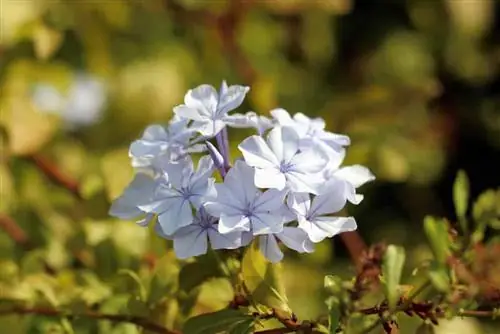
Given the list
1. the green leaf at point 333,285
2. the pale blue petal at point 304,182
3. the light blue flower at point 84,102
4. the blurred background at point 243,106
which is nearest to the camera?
the green leaf at point 333,285

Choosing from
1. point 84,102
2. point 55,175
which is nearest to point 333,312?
point 55,175

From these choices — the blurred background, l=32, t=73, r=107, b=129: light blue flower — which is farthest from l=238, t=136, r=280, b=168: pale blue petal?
l=32, t=73, r=107, b=129: light blue flower

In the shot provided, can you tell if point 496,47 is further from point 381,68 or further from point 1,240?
point 1,240

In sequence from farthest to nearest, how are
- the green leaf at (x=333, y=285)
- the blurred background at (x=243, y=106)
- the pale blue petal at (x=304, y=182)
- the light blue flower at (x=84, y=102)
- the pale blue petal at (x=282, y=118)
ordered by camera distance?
the light blue flower at (x=84, y=102)
the blurred background at (x=243, y=106)
the pale blue petal at (x=282, y=118)
the pale blue petal at (x=304, y=182)
the green leaf at (x=333, y=285)

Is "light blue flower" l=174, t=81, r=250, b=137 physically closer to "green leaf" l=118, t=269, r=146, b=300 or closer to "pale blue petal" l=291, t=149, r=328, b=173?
"pale blue petal" l=291, t=149, r=328, b=173

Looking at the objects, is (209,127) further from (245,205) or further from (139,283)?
(139,283)

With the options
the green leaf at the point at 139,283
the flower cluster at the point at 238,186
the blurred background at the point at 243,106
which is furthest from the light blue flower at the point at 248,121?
the blurred background at the point at 243,106

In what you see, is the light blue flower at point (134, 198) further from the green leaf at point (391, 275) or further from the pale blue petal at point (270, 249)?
the green leaf at point (391, 275)
